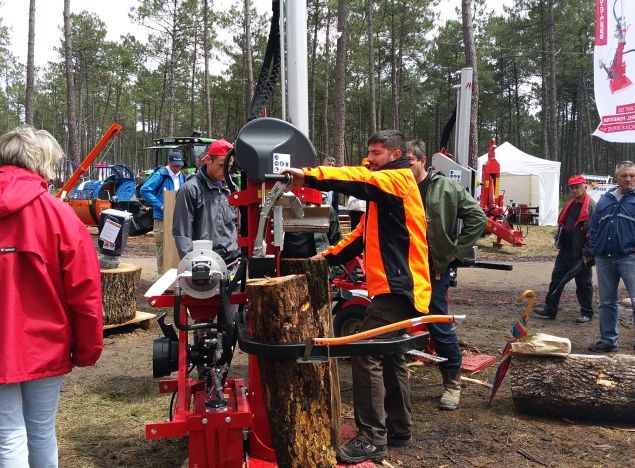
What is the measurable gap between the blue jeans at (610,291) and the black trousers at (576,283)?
1.25 meters

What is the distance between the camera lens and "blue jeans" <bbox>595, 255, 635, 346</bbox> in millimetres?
5957

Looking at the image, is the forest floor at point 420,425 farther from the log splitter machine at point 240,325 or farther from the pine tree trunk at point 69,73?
the pine tree trunk at point 69,73

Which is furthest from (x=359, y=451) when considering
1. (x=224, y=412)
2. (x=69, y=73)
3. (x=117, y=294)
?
(x=69, y=73)

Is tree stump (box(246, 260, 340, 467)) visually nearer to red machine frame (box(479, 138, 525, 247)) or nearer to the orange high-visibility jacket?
the orange high-visibility jacket

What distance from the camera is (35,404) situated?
96.2 inches

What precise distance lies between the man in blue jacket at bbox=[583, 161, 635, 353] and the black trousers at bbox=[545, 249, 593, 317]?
1268mm

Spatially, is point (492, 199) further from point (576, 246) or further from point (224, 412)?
point (224, 412)

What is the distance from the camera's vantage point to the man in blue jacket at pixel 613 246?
19.3ft

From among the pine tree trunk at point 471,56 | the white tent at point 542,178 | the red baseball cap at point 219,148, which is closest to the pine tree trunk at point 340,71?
the pine tree trunk at point 471,56

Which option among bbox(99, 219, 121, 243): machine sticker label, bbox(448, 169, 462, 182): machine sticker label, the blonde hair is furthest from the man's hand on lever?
bbox(448, 169, 462, 182): machine sticker label

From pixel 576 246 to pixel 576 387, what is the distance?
3837mm

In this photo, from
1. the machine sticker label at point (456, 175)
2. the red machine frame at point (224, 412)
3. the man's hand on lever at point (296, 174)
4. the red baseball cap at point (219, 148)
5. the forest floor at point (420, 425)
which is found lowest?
the forest floor at point (420, 425)

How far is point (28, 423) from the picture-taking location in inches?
98.2

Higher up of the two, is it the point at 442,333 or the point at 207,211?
the point at 207,211
